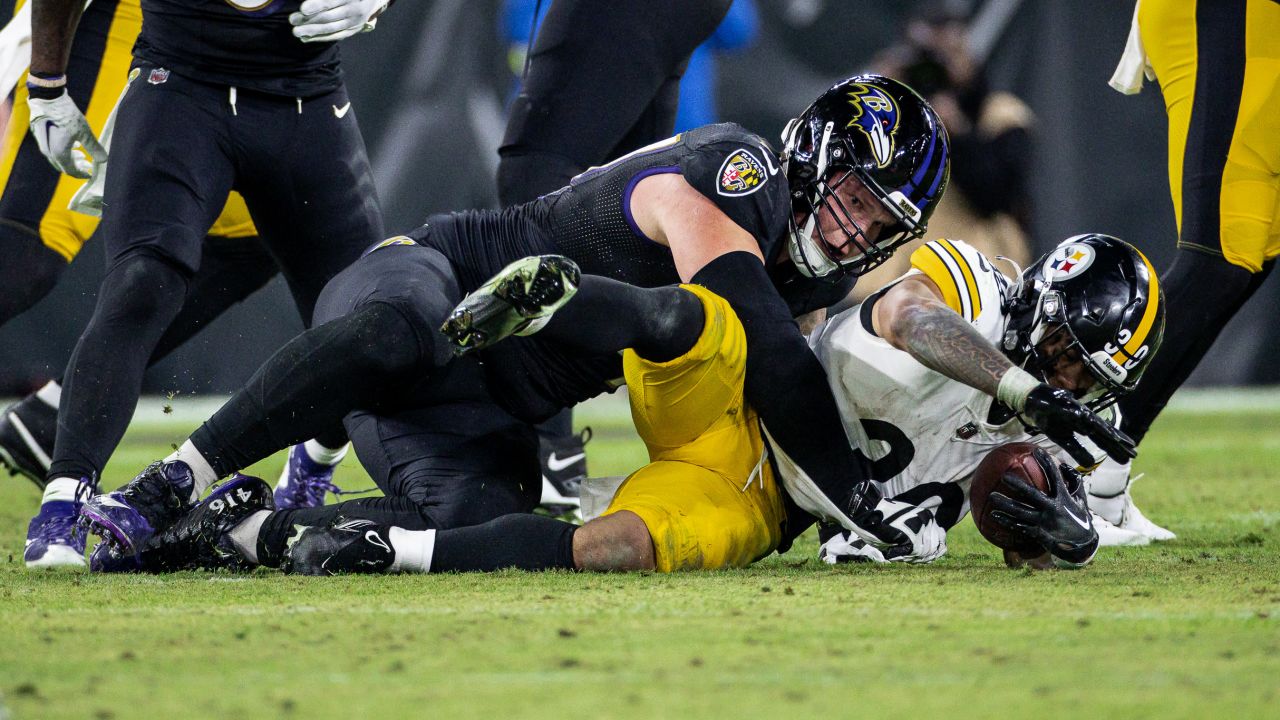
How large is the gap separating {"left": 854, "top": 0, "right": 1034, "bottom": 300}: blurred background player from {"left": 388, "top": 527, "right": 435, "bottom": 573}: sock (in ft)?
17.7

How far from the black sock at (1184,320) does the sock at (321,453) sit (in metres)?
2.06

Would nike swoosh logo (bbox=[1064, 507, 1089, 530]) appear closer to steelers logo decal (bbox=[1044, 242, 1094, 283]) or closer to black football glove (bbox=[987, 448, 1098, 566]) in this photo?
black football glove (bbox=[987, 448, 1098, 566])

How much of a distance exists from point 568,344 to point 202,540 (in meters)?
0.86

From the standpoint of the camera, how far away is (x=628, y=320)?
2809 mm

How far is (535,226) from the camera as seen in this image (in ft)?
10.9

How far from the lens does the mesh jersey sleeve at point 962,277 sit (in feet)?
9.87

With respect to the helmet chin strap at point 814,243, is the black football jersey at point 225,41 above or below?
above

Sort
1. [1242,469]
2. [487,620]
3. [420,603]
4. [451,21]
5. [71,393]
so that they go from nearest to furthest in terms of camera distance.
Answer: [487,620]
[420,603]
[71,393]
[1242,469]
[451,21]

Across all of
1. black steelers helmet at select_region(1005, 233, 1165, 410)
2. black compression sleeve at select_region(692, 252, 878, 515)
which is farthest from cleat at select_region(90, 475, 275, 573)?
black steelers helmet at select_region(1005, 233, 1165, 410)

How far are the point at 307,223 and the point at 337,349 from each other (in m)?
0.88

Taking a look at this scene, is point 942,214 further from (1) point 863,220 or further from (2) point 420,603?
(2) point 420,603

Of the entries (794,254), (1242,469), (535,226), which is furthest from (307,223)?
(1242,469)

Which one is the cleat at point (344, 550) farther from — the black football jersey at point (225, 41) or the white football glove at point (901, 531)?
the black football jersey at point (225, 41)

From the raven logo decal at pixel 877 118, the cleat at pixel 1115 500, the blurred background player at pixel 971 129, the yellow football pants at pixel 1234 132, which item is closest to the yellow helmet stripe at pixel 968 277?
the raven logo decal at pixel 877 118
